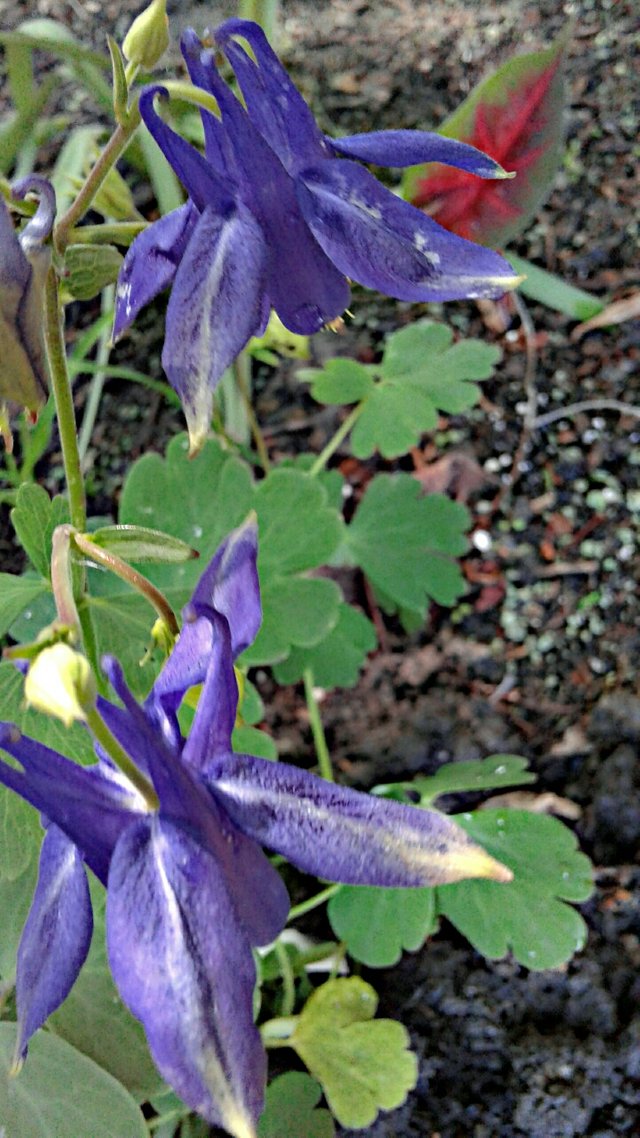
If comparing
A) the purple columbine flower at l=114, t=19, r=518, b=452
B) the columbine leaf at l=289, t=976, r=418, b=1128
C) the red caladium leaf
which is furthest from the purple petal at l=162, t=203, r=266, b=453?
the red caladium leaf

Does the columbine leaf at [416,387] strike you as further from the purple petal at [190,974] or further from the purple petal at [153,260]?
the purple petal at [190,974]

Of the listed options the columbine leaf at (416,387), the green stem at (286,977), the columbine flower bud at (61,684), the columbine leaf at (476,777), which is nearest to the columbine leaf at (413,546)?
the columbine leaf at (416,387)

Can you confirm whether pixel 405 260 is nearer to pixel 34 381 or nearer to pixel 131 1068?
pixel 34 381

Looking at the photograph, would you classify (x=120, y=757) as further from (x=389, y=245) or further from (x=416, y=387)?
(x=416, y=387)

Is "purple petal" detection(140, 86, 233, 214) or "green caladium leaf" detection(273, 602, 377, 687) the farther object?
"green caladium leaf" detection(273, 602, 377, 687)

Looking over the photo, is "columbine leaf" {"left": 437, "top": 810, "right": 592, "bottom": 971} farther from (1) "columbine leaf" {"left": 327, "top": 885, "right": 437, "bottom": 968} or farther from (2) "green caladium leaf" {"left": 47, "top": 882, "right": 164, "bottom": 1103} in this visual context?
(2) "green caladium leaf" {"left": 47, "top": 882, "right": 164, "bottom": 1103}

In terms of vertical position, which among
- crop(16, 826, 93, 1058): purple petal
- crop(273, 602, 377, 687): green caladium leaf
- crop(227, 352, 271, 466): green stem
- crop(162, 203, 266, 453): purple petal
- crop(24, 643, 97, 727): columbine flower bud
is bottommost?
crop(273, 602, 377, 687): green caladium leaf

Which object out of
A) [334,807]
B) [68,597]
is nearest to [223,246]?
[68,597]
